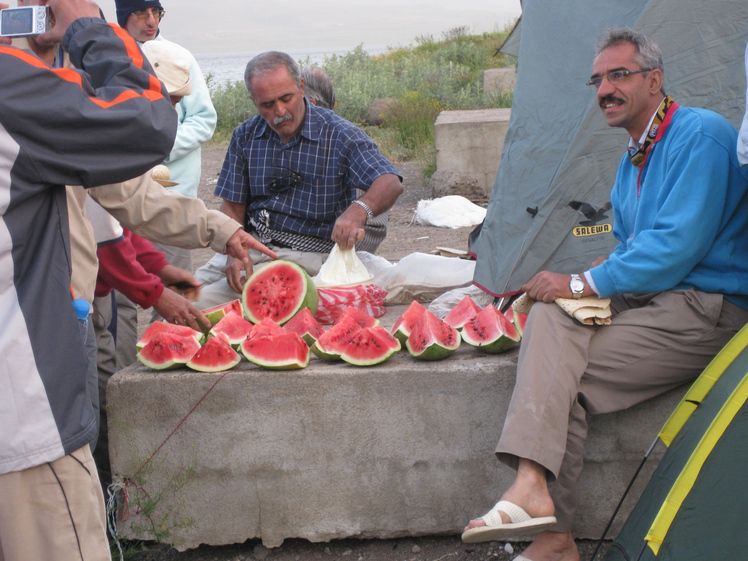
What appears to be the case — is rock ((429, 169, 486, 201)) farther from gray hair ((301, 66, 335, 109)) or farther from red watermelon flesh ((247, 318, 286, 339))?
red watermelon flesh ((247, 318, 286, 339))

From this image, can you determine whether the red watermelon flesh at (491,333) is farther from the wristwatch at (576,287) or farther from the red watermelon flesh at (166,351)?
the red watermelon flesh at (166,351)

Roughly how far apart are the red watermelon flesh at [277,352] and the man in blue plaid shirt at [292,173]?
109cm

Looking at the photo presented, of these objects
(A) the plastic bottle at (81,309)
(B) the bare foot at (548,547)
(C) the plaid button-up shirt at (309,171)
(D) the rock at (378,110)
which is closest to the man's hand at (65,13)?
(A) the plastic bottle at (81,309)

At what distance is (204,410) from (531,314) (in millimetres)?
1598

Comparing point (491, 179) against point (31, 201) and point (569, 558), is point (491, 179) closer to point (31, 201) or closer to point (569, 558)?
point (569, 558)

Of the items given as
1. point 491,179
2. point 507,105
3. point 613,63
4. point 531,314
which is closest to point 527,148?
point 613,63

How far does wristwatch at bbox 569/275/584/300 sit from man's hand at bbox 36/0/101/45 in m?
2.11

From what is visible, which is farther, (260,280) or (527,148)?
(527,148)

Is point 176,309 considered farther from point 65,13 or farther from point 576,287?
point 576,287

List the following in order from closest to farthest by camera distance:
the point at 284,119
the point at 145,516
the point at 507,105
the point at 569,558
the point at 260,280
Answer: the point at 569,558
the point at 145,516
the point at 260,280
the point at 284,119
the point at 507,105

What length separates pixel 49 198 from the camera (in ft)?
7.21

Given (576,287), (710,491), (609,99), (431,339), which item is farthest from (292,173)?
(710,491)

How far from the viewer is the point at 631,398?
3.25 meters

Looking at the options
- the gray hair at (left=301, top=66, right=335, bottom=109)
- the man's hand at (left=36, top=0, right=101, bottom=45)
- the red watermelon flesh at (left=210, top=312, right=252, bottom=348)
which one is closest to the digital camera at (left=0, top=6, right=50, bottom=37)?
the man's hand at (left=36, top=0, right=101, bottom=45)
